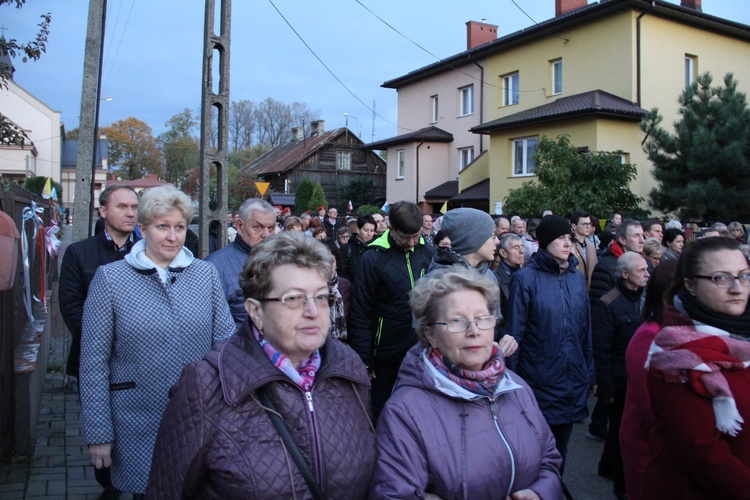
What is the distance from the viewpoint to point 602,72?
79.2 ft

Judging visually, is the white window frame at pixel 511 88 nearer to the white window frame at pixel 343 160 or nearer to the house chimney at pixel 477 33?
the house chimney at pixel 477 33

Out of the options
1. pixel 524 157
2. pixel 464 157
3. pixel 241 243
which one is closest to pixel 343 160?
pixel 464 157

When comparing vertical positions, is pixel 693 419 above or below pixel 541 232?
below

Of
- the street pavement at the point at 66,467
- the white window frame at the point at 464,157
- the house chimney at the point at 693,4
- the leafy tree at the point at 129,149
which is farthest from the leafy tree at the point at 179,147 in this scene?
the street pavement at the point at 66,467

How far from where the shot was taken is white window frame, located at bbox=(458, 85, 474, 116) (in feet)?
106

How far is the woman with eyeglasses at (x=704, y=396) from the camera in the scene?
2.16 metres

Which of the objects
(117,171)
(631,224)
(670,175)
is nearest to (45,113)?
(117,171)

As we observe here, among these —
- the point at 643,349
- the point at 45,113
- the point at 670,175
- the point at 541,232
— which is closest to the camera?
the point at 643,349

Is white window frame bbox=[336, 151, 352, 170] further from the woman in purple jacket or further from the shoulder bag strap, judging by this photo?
the shoulder bag strap

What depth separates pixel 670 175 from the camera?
18.9 meters

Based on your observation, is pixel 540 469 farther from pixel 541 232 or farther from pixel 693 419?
pixel 541 232

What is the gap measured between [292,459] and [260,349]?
394mm

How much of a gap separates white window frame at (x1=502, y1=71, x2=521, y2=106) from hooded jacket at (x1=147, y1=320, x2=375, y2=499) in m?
28.6

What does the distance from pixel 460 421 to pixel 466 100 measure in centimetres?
3201
